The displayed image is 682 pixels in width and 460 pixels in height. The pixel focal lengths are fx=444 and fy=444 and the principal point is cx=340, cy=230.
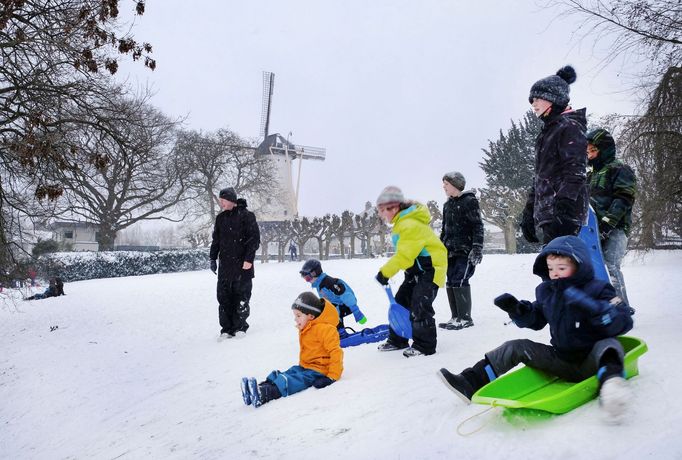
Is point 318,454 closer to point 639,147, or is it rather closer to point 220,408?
point 220,408

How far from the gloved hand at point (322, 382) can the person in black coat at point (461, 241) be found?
7.96ft

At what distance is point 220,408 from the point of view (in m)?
3.72

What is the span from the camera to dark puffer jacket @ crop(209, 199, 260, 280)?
21.6ft

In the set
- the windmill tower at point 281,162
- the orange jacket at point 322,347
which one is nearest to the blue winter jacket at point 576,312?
the orange jacket at point 322,347

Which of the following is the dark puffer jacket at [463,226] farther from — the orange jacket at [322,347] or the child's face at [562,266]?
the child's face at [562,266]

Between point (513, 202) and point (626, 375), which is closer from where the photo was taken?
point (626, 375)

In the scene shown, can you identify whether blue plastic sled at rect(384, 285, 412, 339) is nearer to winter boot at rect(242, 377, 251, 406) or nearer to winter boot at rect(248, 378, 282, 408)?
winter boot at rect(248, 378, 282, 408)

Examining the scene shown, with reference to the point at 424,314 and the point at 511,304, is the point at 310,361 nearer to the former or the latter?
the point at 424,314

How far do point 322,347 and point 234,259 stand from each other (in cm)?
326

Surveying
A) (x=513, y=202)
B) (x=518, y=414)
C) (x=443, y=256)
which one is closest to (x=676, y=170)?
(x=443, y=256)

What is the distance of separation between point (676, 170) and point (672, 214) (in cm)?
131

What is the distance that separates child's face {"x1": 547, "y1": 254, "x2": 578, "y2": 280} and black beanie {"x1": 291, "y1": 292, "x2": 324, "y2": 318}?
1964 millimetres

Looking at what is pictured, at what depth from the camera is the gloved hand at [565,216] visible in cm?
320

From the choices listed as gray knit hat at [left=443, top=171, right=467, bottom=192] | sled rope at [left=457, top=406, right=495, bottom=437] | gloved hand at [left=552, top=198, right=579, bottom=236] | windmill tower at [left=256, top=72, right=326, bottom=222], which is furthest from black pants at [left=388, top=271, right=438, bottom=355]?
windmill tower at [left=256, top=72, right=326, bottom=222]
